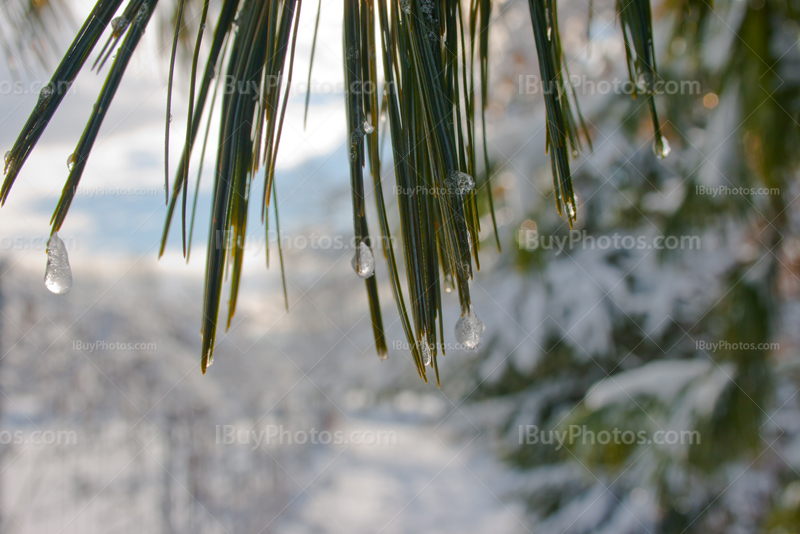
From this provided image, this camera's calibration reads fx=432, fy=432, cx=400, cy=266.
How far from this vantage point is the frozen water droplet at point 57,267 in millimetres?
298

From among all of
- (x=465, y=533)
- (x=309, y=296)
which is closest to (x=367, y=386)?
(x=465, y=533)

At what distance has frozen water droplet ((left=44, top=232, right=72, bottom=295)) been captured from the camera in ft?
0.98

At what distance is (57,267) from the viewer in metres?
0.31

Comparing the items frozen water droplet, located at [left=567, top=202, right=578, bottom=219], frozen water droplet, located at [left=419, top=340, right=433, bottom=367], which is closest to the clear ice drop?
frozen water droplet, located at [left=419, top=340, right=433, bottom=367]

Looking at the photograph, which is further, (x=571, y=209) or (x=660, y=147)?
(x=660, y=147)

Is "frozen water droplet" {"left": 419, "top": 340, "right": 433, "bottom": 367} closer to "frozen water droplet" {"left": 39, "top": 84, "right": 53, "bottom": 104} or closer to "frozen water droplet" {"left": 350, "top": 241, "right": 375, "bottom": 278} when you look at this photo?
"frozen water droplet" {"left": 350, "top": 241, "right": 375, "bottom": 278}

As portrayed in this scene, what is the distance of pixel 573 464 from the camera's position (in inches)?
90.1

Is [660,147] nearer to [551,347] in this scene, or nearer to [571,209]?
[571,209]

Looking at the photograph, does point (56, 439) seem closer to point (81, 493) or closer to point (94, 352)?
point (81, 493)

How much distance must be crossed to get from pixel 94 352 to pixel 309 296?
332cm

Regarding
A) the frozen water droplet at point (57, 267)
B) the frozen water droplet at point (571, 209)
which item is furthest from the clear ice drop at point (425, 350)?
the frozen water droplet at point (57, 267)

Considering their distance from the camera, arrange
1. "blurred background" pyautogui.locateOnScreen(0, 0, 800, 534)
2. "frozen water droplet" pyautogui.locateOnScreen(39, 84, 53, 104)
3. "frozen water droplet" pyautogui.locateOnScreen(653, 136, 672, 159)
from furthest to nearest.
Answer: "blurred background" pyautogui.locateOnScreen(0, 0, 800, 534)
"frozen water droplet" pyautogui.locateOnScreen(653, 136, 672, 159)
"frozen water droplet" pyautogui.locateOnScreen(39, 84, 53, 104)

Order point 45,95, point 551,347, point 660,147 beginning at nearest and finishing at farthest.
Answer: point 45,95
point 660,147
point 551,347

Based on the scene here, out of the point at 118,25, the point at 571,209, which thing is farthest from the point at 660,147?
the point at 118,25
